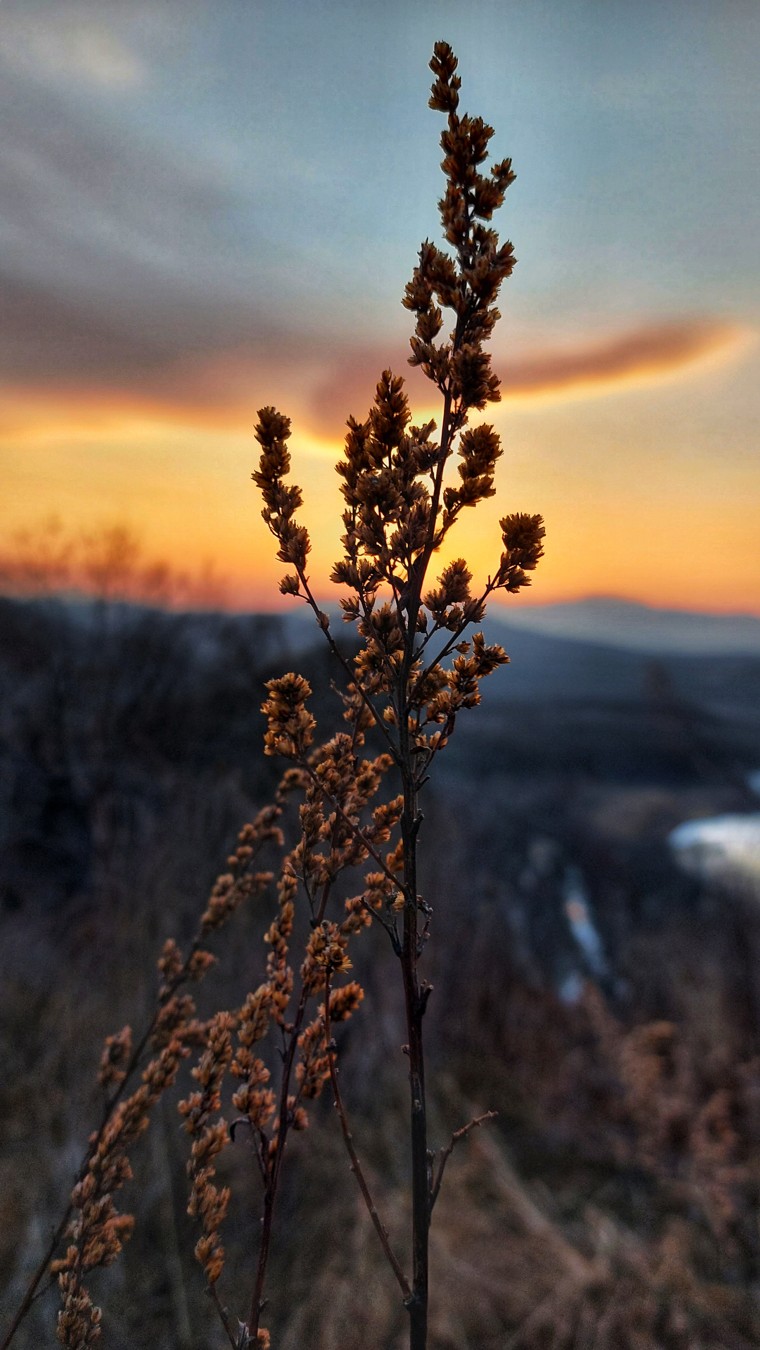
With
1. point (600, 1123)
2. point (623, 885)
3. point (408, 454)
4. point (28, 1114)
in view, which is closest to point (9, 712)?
point (28, 1114)

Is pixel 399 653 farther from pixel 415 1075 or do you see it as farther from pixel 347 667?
pixel 415 1075

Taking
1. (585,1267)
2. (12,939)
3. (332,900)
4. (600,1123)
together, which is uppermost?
(332,900)

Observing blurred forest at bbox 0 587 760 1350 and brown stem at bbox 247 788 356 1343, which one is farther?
blurred forest at bbox 0 587 760 1350

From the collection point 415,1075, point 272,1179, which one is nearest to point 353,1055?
point 272,1179

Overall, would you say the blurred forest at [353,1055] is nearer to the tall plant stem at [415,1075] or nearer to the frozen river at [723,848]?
the tall plant stem at [415,1075]

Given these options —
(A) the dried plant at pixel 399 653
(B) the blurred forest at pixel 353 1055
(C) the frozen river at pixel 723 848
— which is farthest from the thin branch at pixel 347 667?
(C) the frozen river at pixel 723 848

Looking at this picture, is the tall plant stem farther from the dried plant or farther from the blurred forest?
the blurred forest

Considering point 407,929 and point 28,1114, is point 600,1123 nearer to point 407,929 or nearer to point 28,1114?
point 28,1114

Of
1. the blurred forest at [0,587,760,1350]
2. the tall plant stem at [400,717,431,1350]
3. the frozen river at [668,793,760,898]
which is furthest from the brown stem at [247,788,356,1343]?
the frozen river at [668,793,760,898]
